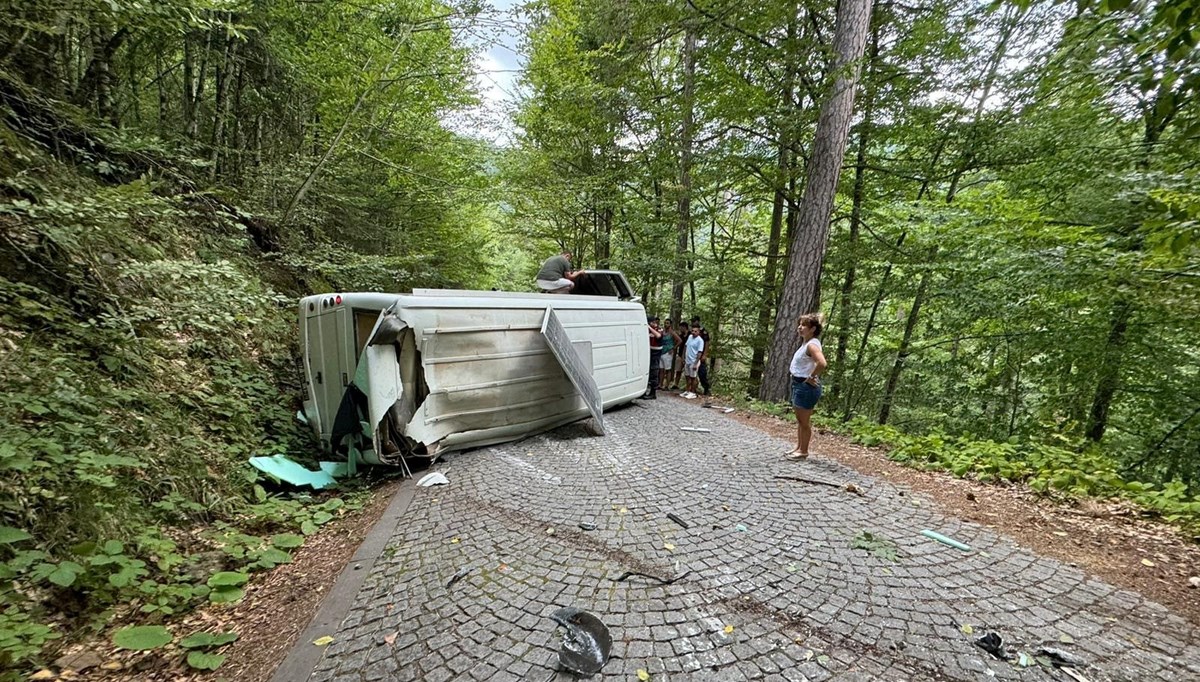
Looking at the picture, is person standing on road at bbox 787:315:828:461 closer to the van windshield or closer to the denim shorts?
the denim shorts

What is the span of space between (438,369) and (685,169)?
8.61 metres

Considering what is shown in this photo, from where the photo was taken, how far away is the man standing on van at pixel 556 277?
25.3 ft

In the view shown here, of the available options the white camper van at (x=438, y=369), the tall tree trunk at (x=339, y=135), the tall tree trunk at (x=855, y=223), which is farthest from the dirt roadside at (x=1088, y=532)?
the tall tree trunk at (x=339, y=135)

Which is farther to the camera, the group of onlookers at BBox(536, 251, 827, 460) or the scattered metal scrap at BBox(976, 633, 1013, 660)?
the group of onlookers at BBox(536, 251, 827, 460)

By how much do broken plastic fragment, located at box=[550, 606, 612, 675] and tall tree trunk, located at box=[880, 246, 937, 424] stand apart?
8.85 m

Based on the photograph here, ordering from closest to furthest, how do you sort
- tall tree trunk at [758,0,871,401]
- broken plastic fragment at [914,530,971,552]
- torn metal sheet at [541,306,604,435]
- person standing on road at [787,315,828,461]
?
broken plastic fragment at [914,530,971,552], person standing on road at [787,315,828,461], torn metal sheet at [541,306,604,435], tall tree trunk at [758,0,871,401]

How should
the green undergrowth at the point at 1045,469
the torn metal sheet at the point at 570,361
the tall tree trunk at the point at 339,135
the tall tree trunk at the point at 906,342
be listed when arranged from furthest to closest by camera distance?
the tall tree trunk at the point at 906,342, the tall tree trunk at the point at 339,135, the torn metal sheet at the point at 570,361, the green undergrowth at the point at 1045,469

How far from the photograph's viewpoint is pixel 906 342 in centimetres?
1005

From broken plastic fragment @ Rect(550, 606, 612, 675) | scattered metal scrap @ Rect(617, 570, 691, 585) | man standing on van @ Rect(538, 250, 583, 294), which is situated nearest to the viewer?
broken plastic fragment @ Rect(550, 606, 612, 675)

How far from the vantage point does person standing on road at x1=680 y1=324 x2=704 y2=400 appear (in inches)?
413

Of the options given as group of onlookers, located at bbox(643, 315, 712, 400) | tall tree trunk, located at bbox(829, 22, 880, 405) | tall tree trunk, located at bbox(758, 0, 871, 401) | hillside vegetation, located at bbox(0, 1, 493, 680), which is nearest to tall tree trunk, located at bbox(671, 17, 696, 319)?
group of onlookers, located at bbox(643, 315, 712, 400)

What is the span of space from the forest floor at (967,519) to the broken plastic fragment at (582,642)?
1437mm

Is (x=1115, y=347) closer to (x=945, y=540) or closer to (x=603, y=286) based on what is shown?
(x=945, y=540)

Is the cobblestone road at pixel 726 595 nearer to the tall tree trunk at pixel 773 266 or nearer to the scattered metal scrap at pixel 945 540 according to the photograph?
the scattered metal scrap at pixel 945 540
